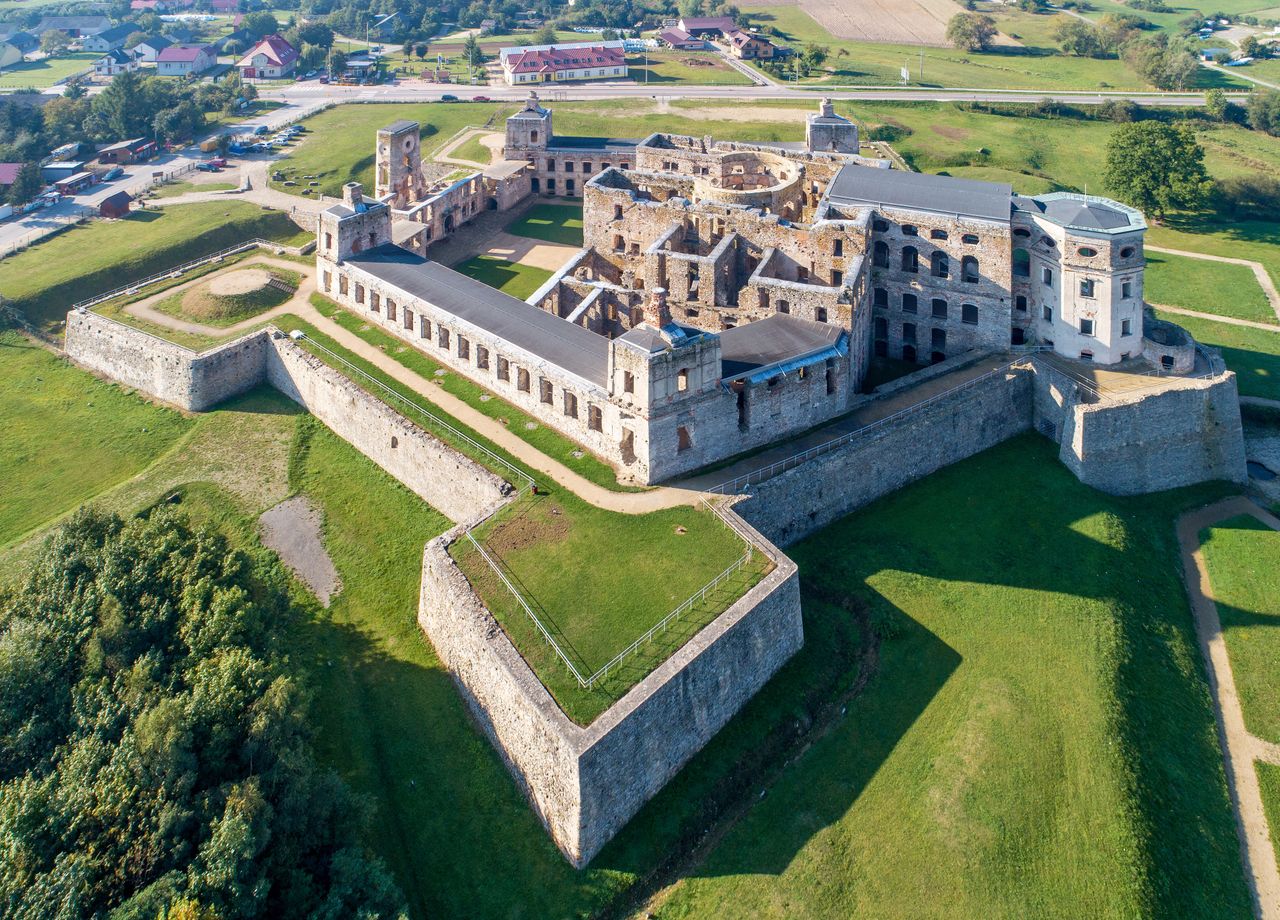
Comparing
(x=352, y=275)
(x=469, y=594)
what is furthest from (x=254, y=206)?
(x=469, y=594)

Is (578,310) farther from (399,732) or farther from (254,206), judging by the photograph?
(254,206)

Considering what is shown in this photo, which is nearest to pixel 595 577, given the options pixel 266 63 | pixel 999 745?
pixel 999 745

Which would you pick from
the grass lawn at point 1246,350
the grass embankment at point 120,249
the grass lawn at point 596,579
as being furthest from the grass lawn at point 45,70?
the grass lawn at point 1246,350

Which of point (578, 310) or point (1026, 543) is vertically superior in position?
point (578, 310)

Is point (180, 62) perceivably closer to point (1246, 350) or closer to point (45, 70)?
point (45, 70)

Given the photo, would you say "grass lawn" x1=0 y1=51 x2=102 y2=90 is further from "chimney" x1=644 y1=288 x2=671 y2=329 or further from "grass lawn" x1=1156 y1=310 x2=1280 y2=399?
"grass lawn" x1=1156 y1=310 x2=1280 y2=399

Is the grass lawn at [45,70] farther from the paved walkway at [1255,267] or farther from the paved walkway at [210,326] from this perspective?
the paved walkway at [1255,267]
